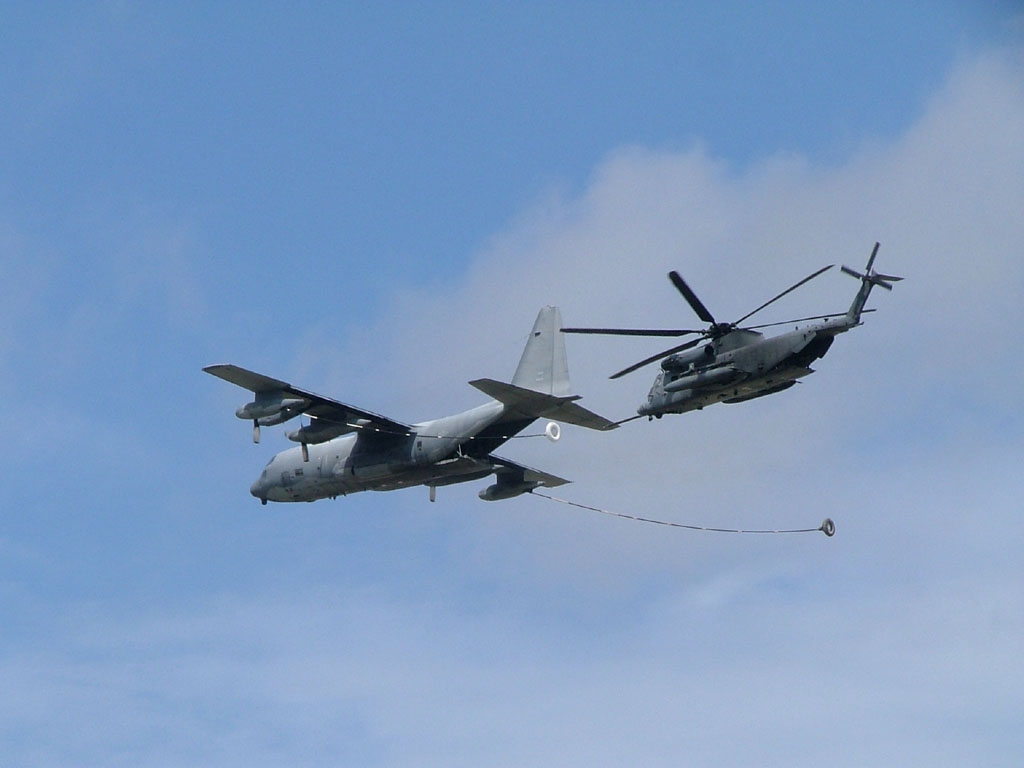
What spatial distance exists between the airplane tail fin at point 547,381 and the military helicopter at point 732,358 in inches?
119

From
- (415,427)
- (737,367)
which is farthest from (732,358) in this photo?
(415,427)

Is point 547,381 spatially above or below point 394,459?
above

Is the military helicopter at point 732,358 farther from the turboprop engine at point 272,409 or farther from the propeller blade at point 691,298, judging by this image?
the turboprop engine at point 272,409

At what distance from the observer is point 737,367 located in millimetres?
62844

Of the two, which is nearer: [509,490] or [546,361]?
[546,361]

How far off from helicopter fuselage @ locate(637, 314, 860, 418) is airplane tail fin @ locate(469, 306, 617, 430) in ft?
10.8

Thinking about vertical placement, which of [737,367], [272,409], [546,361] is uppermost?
[546,361]

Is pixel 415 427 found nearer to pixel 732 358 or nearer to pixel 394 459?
pixel 394 459

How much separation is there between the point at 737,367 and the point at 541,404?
7.46 metres

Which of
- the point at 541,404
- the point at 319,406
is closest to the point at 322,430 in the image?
the point at 319,406

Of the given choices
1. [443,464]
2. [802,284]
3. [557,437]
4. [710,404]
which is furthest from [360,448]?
[802,284]

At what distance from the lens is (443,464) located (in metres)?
68.9

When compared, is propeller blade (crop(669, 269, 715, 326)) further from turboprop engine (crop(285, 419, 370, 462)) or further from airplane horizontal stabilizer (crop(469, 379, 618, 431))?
turboprop engine (crop(285, 419, 370, 462))

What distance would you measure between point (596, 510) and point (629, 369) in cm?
749
